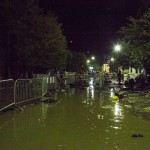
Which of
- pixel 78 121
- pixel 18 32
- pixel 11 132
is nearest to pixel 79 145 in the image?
pixel 11 132

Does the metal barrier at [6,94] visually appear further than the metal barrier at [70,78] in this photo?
No

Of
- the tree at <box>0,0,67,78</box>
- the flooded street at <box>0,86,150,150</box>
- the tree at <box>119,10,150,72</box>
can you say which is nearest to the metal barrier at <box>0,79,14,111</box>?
the flooded street at <box>0,86,150,150</box>

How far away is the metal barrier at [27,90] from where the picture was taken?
18.9 meters

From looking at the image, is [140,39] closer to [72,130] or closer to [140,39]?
[140,39]

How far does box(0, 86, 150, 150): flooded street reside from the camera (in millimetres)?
10273

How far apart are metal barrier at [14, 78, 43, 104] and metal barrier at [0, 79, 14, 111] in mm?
340

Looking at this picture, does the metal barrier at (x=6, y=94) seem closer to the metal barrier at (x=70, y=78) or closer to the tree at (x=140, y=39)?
the tree at (x=140, y=39)

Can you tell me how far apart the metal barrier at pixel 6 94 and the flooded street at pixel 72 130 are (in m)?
0.53

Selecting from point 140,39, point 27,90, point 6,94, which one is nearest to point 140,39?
point 140,39

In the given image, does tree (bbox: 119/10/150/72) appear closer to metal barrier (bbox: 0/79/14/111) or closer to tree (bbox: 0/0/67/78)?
tree (bbox: 0/0/67/78)

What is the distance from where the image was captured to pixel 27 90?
20719 mm

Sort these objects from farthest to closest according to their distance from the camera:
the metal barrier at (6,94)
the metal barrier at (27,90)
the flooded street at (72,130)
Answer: the metal barrier at (27,90) → the metal barrier at (6,94) → the flooded street at (72,130)

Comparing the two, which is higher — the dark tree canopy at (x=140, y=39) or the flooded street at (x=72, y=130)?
the dark tree canopy at (x=140, y=39)

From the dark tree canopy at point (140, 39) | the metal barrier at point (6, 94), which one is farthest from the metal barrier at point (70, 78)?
the metal barrier at point (6, 94)
